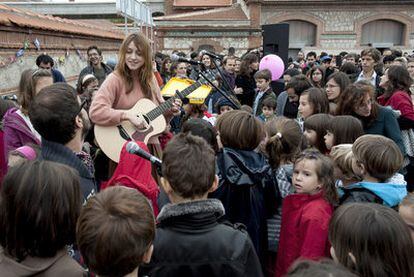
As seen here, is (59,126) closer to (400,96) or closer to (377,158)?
(377,158)

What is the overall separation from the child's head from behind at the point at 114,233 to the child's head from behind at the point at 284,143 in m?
1.56

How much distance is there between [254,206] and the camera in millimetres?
2441

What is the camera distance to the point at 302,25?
24.0 meters

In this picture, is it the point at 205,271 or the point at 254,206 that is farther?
the point at 254,206

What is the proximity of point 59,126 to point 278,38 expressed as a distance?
731 cm

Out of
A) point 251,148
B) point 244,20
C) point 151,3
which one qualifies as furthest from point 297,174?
point 151,3

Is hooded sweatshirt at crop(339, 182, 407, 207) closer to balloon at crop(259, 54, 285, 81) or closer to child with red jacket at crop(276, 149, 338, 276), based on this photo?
child with red jacket at crop(276, 149, 338, 276)

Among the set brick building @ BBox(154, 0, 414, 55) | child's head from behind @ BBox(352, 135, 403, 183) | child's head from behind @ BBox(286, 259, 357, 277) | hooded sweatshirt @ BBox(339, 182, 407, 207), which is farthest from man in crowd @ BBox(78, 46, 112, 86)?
brick building @ BBox(154, 0, 414, 55)

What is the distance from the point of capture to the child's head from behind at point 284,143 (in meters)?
2.85

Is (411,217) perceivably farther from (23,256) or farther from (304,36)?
(304,36)

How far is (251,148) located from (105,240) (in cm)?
131

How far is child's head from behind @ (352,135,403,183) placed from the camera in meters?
2.34

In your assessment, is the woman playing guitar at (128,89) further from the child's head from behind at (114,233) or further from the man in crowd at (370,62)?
the man in crowd at (370,62)

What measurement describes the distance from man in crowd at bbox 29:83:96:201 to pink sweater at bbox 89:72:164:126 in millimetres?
807
